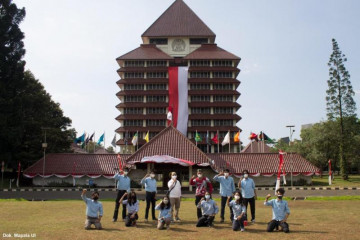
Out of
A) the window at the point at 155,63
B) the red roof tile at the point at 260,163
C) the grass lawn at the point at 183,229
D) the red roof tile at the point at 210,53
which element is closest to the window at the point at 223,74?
the red roof tile at the point at 210,53

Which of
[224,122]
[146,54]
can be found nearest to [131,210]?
[224,122]

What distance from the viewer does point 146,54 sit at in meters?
75.3

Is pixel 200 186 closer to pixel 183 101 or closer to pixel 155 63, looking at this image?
pixel 183 101

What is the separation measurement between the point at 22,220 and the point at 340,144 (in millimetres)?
52909

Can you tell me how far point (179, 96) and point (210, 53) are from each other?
42.1 feet

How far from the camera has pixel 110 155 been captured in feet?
151

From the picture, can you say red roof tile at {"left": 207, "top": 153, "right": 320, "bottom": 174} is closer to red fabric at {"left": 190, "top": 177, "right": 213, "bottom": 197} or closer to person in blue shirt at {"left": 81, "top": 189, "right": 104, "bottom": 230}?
red fabric at {"left": 190, "top": 177, "right": 213, "bottom": 197}

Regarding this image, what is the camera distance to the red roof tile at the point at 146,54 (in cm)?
7406

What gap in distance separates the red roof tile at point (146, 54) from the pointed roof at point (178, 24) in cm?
433

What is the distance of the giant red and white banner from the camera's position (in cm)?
6925

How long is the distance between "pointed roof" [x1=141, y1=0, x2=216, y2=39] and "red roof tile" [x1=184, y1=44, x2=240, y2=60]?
456 centimetres

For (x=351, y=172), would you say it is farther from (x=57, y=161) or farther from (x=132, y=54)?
(x=57, y=161)

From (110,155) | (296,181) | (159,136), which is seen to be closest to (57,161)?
(110,155)

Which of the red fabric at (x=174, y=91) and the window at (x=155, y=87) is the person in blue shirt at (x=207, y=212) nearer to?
the red fabric at (x=174, y=91)
